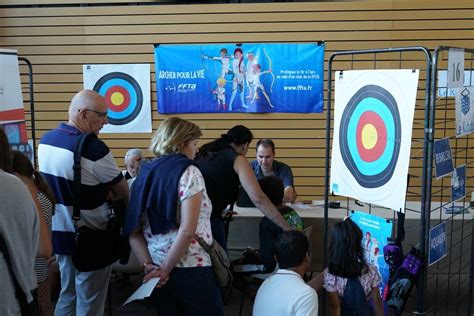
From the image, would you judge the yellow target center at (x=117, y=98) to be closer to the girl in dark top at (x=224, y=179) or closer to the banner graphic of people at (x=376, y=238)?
the girl in dark top at (x=224, y=179)

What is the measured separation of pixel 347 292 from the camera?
233cm

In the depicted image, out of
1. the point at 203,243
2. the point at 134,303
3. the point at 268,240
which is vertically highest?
the point at 203,243

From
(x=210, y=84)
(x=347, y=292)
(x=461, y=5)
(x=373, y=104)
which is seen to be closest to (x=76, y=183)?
(x=347, y=292)

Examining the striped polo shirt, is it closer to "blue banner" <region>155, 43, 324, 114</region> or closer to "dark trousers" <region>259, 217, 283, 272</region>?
"dark trousers" <region>259, 217, 283, 272</region>

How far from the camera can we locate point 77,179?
231cm

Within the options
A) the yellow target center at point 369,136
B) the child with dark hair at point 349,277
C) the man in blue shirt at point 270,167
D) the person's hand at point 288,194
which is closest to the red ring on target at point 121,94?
the man in blue shirt at point 270,167

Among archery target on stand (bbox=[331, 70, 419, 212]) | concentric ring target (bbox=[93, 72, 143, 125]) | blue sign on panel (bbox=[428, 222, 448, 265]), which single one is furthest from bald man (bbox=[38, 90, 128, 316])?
concentric ring target (bbox=[93, 72, 143, 125])

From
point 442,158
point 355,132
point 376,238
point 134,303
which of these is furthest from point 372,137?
point 134,303

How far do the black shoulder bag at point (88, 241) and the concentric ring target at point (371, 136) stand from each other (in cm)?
124

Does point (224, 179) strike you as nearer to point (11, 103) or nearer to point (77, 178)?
point (77, 178)

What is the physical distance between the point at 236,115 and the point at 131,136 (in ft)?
4.08

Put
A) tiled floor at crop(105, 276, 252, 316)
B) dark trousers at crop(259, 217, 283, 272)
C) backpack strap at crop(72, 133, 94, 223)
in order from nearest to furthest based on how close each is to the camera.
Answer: backpack strap at crop(72, 133, 94, 223) → dark trousers at crop(259, 217, 283, 272) → tiled floor at crop(105, 276, 252, 316)

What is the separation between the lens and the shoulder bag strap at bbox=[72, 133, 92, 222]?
90.5 inches

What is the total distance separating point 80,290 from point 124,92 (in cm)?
382
